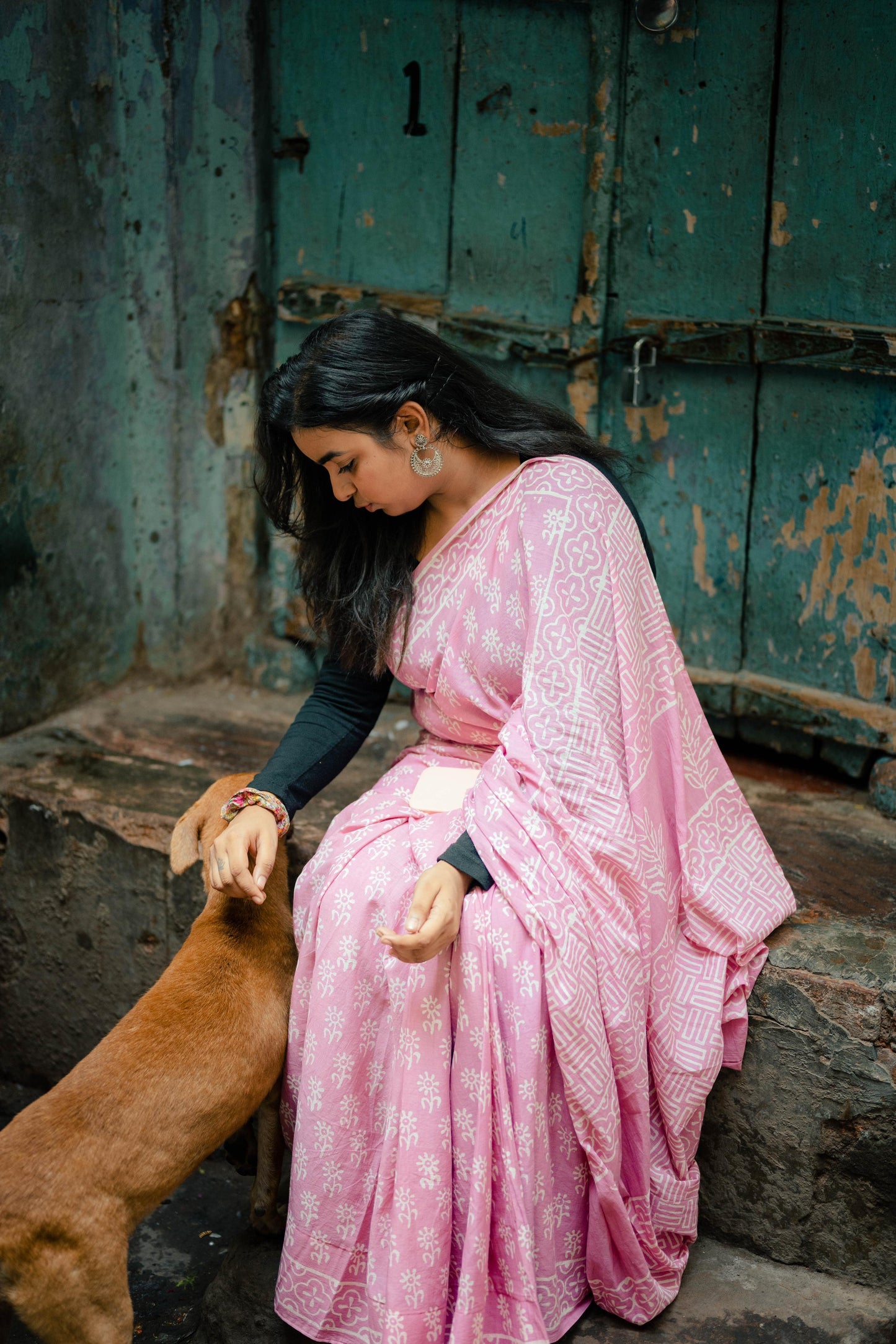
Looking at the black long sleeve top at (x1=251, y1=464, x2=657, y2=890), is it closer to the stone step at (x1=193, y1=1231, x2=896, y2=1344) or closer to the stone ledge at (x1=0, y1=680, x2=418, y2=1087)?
the stone ledge at (x1=0, y1=680, x2=418, y2=1087)

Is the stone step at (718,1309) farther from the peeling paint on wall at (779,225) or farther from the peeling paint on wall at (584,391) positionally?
the peeling paint on wall at (779,225)

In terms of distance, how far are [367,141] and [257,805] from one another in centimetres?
181

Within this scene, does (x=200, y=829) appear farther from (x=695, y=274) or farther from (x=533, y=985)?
(x=695, y=274)

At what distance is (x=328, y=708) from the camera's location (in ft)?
8.20

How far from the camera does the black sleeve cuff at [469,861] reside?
1.97 m

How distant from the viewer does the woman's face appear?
214cm

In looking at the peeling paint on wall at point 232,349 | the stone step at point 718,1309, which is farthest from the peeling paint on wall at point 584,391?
the stone step at point 718,1309

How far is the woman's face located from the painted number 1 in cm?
128

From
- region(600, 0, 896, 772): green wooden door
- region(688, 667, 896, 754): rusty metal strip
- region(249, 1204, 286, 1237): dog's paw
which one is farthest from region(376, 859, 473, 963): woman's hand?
region(688, 667, 896, 754): rusty metal strip

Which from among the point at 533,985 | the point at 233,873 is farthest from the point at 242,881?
the point at 533,985

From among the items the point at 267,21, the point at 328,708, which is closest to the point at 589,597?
the point at 328,708

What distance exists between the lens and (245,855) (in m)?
2.18

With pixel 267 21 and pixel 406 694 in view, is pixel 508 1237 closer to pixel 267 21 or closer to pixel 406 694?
pixel 406 694

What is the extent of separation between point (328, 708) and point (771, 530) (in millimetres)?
1184
